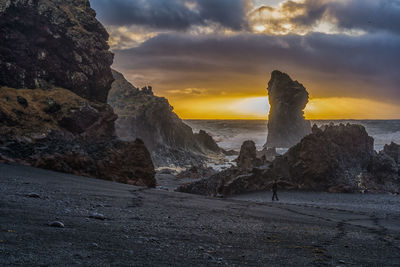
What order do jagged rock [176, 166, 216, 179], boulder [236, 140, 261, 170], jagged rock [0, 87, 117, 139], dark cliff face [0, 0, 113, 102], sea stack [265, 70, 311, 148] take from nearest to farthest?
jagged rock [0, 87, 117, 139], dark cliff face [0, 0, 113, 102], boulder [236, 140, 261, 170], jagged rock [176, 166, 216, 179], sea stack [265, 70, 311, 148]

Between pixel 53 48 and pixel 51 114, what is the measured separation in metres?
5.78

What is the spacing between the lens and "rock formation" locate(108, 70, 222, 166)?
48938mm

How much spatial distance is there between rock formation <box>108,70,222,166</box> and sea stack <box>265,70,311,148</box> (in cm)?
4131

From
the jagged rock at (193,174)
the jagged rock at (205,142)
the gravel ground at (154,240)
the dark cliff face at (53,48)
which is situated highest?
the dark cliff face at (53,48)

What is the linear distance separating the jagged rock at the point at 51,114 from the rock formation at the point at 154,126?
24803mm

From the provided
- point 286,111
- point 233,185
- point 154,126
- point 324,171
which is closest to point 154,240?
point 233,185

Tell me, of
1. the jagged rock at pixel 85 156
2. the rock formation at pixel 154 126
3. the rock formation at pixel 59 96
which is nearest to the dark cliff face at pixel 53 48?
the rock formation at pixel 59 96

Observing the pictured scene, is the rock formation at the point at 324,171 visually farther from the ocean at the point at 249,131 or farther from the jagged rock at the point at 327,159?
the ocean at the point at 249,131

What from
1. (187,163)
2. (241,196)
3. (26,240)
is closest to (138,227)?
(26,240)

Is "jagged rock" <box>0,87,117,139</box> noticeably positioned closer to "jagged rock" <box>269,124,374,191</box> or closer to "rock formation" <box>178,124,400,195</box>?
"rock formation" <box>178,124,400,195</box>

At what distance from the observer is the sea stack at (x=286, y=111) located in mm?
98188

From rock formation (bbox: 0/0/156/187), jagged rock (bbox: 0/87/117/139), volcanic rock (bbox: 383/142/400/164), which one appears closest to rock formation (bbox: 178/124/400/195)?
volcanic rock (bbox: 383/142/400/164)

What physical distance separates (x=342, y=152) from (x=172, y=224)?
2308 centimetres

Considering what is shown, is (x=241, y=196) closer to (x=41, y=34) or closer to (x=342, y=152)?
(x=342, y=152)
